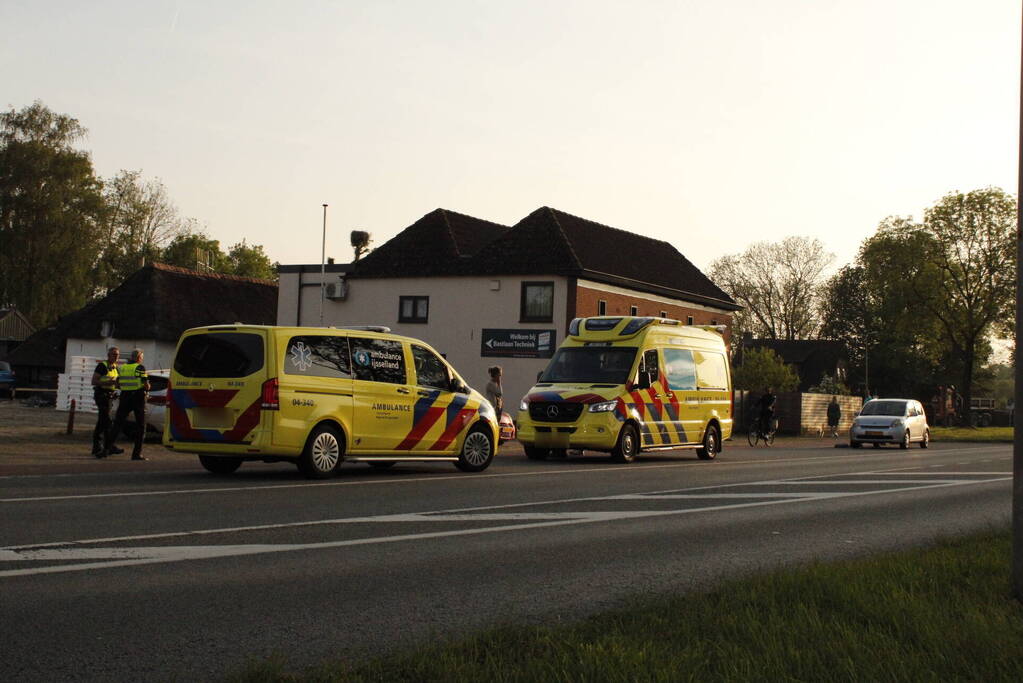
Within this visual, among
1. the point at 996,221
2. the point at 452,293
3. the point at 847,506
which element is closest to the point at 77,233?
the point at 452,293

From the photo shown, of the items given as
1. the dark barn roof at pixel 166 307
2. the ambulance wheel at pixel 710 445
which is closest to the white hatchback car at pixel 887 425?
the ambulance wheel at pixel 710 445

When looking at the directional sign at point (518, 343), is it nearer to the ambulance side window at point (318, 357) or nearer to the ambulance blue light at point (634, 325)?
the ambulance blue light at point (634, 325)

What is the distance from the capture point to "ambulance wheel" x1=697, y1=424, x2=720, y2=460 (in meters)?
24.5

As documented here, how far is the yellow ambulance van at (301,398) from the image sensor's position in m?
14.8

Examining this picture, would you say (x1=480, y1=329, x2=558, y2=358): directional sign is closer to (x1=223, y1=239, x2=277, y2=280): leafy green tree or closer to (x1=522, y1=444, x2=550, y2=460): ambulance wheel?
(x1=522, y1=444, x2=550, y2=460): ambulance wheel

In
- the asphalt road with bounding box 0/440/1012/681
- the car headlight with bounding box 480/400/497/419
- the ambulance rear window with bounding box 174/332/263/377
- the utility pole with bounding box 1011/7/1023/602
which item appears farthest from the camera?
the car headlight with bounding box 480/400/497/419

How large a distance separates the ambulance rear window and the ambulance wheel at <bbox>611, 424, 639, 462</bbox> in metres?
8.67

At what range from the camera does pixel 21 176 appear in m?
64.7

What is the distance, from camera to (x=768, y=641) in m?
5.48

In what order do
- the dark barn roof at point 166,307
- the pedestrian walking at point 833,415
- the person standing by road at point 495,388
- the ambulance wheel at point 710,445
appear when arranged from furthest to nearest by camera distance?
the dark barn roof at point 166,307, the pedestrian walking at point 833,415, the person standing by road at point 495,388, the ambulance wheel at point 710,445

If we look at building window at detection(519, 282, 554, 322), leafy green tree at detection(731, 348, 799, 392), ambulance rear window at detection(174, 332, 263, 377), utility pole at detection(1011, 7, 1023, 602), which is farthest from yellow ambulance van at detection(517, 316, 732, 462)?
leafy green tree at detection(731, 348, 799, 392)

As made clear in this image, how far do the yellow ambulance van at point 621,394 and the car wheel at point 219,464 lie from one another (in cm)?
716

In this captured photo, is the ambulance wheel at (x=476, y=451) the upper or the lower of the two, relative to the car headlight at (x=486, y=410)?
lower

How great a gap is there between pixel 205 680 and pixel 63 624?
144 cm
